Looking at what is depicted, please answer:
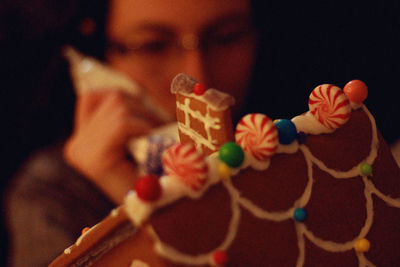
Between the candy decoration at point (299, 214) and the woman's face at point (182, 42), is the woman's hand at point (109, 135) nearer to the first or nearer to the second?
the woman's face at point (182, 42)

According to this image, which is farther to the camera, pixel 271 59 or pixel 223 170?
pixel 271 59

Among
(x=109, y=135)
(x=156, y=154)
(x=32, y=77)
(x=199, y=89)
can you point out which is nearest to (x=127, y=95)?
(x=109, y=135)

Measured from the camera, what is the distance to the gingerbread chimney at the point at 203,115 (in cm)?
31

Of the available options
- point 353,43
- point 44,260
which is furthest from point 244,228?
→ point 44,260

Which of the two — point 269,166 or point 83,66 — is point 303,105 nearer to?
point 269,166

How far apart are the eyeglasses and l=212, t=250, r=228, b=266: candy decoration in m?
0.79

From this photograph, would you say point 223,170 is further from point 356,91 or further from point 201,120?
point 356,91

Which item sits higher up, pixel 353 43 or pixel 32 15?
pixel 32 15

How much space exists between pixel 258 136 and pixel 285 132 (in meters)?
0.04

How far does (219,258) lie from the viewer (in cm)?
28

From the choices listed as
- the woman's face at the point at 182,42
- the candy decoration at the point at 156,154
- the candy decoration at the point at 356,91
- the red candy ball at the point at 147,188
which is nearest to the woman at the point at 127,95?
the woman's face at the point at 182,42

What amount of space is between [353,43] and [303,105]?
0.82 ft

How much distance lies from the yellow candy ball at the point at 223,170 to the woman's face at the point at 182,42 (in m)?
0.62

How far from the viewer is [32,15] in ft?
4.95
